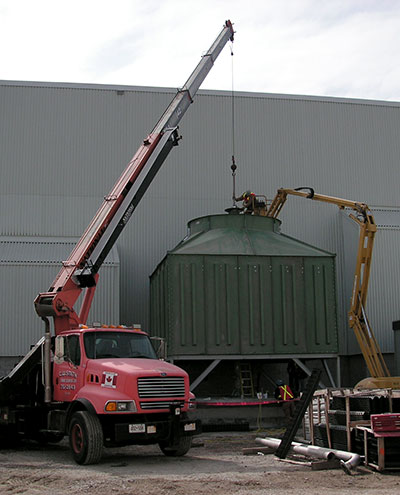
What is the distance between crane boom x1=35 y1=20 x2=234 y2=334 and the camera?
14.4 meters

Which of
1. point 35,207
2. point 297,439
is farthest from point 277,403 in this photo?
point 35,207

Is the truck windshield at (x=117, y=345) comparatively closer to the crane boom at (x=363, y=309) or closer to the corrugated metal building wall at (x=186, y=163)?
the crane boom at (x=363, y=309)

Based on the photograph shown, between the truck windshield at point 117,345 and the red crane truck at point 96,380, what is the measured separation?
0.02 m

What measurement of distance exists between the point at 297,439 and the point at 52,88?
20.5 meters

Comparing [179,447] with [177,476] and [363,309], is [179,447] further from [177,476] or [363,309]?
[363,309]

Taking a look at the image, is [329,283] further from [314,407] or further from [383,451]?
[383,451]

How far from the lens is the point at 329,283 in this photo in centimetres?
2178

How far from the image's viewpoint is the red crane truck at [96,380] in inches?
467

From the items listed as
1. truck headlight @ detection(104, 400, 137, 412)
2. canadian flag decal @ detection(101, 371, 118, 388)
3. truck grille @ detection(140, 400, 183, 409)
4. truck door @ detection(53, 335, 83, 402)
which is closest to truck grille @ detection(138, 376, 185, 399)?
truck grille @ detection(140, 400, 183, 409)

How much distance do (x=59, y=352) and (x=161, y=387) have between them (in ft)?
7.75

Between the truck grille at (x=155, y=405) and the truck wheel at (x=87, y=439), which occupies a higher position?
the truck grille at (x=155, y=405)

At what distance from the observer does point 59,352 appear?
13016 millimetres

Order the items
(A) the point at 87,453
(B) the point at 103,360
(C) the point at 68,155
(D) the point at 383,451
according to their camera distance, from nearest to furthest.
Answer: (D) the point at 383,451 → (A) the point at 87,453 → (B) the point at 103,360 → (C) the point at 68,155

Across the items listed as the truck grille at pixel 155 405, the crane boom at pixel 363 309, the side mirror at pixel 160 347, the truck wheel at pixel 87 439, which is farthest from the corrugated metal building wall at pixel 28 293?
the truck grille at pixel 155 405
